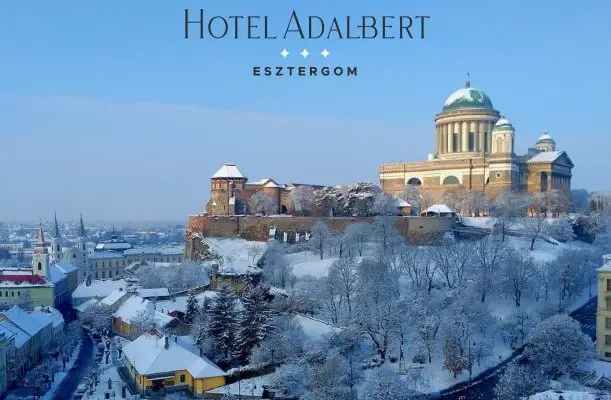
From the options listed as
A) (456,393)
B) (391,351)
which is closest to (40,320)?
(391,351)

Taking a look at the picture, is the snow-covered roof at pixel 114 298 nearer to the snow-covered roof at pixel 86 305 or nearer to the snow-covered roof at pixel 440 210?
the snow-covered roof at pixel 86 305

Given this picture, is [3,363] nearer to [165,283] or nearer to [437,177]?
[165,283]

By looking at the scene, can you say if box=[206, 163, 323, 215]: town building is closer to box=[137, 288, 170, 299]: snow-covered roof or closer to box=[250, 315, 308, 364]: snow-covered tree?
box=[137, 288, 170, 299]: snow-covered roof

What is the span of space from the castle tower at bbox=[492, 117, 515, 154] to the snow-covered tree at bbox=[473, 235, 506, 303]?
2306 centimetres

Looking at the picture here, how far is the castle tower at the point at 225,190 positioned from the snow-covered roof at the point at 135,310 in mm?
13756

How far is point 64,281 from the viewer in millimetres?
60375

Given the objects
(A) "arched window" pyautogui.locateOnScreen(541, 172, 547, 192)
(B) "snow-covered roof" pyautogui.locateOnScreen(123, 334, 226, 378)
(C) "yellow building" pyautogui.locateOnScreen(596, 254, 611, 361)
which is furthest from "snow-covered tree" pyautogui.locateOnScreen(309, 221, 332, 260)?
(A) "arched window" pyautogui.locateOnScreen(541, 172, 547, 192)

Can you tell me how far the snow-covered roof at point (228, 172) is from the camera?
5981 cm

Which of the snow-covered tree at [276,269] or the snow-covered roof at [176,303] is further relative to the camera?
the snow-covered roof at [176,303]

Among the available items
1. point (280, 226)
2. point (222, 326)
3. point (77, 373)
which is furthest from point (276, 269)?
point (77, 373)

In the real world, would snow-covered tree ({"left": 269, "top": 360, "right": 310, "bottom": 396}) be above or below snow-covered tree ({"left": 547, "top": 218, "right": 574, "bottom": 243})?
below

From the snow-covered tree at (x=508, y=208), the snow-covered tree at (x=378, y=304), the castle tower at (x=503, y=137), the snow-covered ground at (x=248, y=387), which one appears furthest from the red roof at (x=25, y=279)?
the castle tower at (x=503, y=137)

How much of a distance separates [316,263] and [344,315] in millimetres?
12967

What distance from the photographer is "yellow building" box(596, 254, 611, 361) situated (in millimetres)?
28938
